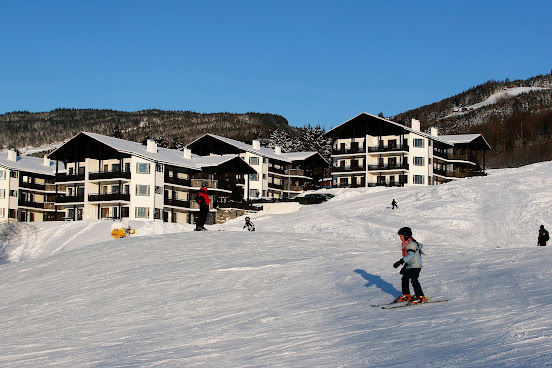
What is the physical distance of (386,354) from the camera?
10477 mm

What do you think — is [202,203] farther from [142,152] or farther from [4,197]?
[4,197]

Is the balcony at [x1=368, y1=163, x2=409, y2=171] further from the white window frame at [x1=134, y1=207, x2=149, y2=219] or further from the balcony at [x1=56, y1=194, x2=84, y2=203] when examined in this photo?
the balcony at [x1=56, y1=194, x2=84, y2=203]

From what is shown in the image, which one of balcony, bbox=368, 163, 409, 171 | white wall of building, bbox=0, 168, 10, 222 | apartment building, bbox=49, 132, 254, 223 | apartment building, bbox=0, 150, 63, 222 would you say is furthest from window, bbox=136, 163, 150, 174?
balcony, bbox=368, 163, 409, 171

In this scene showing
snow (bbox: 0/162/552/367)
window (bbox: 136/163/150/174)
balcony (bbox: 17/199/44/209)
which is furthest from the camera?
balcony (bbox: 17/199/44/209)

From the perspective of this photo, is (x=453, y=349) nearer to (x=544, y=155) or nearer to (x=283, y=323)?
(x=283, y=323)

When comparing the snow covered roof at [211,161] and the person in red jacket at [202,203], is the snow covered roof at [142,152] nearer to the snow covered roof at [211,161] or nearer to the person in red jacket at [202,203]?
the snow covered roof at [211,161]

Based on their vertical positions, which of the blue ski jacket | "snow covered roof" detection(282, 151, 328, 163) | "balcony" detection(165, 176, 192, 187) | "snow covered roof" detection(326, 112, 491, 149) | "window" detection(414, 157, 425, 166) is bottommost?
the blue ski jacket

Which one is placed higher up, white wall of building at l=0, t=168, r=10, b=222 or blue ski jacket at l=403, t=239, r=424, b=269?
white wall of building at l=0, t=168, r=10, b=222

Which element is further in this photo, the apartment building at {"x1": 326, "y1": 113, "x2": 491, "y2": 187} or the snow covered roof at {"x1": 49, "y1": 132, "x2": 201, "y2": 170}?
the apartment building at {"x1": 326, "y1": 113, "x2": 491, "y2": 187}

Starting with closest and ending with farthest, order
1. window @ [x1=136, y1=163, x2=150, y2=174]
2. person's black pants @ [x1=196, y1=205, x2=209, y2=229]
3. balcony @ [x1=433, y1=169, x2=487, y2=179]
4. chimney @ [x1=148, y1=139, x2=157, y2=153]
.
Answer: person's black pants @ [x1=196, y1=205, x2=209, y2=229] < window @ [x1=136, y1=163, x2=150, y2=174] < chimney @ [x1=148, y1=139, x2=157, y2=153] < balcony @ [x1=433, y1=169, x2=487, y2=179]

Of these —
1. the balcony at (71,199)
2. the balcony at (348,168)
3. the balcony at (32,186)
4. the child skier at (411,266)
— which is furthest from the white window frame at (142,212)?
the child skier at (411,266)

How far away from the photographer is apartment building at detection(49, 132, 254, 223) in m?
68.7

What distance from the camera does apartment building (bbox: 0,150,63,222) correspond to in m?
79.9

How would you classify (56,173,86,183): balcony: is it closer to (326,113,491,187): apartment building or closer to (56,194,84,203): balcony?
(56,194,84,203): balcony
